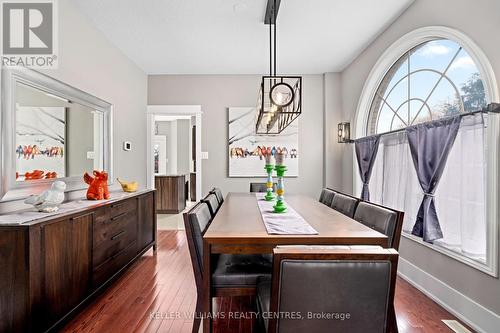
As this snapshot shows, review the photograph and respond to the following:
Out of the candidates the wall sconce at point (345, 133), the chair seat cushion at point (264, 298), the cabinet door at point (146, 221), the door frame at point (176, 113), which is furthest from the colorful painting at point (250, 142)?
the chair seat cushion at point (264, 298)

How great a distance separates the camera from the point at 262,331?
4.54 ft

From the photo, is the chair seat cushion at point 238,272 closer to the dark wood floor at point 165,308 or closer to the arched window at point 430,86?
the dark wood floor at point 165,308

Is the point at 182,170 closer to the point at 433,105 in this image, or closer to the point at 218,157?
the point at 218,157

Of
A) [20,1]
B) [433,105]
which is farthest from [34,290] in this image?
[433,105]

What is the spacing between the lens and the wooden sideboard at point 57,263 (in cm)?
160

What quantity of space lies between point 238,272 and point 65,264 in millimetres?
1194

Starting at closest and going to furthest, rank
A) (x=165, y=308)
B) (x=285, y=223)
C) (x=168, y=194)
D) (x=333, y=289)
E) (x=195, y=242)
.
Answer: (x=333, y=289) < (x=195, y=242) < (x=285, y=223) < (x=165, y=308) < (x=168, y=194)

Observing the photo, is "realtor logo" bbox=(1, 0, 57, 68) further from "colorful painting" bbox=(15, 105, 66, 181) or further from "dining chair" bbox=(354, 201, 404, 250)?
"dining chair" bbox=(354, 201, 404, 250)

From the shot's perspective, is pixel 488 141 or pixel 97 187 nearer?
pixel 488 141

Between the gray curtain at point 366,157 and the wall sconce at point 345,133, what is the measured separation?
0.30 metres

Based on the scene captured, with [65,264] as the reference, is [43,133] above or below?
above

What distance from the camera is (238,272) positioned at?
1.77m

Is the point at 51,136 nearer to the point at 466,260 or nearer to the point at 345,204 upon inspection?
the point at 345,204

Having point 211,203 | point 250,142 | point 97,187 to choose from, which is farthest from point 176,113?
point 211,203
